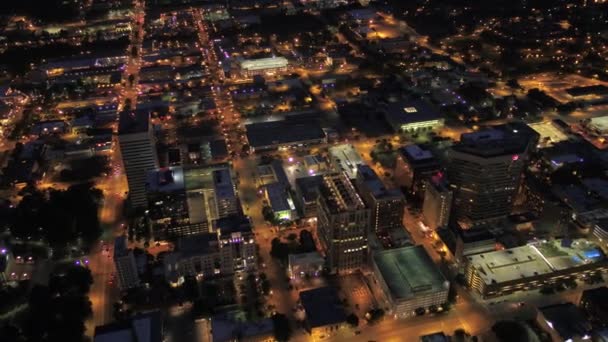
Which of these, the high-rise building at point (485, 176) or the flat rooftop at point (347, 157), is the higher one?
the high-rise building at point (485, 176)

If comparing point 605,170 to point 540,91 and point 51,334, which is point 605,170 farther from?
point 51,334

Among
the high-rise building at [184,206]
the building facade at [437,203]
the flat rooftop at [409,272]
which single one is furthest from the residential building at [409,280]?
the high-rise building at [184,206]

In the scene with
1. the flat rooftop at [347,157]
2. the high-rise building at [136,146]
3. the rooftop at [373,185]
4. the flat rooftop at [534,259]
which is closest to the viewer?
the flat rooftop at [534,259]

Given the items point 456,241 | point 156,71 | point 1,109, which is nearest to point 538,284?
point 456,241

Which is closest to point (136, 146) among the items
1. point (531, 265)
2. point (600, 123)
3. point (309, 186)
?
Answer: point (309, 186)

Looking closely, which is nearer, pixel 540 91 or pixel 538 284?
pixel 538 284

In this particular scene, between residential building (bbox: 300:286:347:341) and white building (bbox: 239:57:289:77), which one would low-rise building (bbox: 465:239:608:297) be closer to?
residential building (bbox: 300:286:347:341)

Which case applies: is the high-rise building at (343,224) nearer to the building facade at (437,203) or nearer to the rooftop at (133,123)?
the building facade at (437,203)
